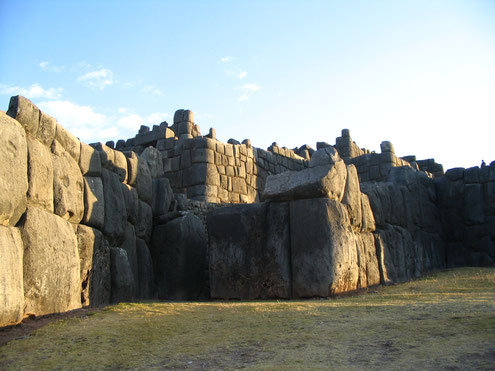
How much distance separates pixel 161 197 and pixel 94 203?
8.59 ft

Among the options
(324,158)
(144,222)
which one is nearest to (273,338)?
(324,158)

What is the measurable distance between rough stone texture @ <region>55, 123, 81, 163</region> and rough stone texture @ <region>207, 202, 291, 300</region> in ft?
8.44

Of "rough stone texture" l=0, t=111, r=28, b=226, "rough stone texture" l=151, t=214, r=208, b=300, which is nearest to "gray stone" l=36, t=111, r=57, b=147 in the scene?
"rough stone texture" l=0, t=111, r=28, b=226

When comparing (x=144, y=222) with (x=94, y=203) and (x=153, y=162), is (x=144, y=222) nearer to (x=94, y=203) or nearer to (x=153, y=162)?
(x=153, y=162)

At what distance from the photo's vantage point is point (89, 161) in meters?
7.27

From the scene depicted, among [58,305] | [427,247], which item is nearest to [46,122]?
[58,305]

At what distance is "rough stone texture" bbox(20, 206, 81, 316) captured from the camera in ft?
16.8

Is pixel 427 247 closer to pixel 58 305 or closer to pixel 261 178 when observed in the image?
pixel 261 178

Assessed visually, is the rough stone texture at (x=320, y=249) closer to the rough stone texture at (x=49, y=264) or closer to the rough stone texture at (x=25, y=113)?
the rough stone texture at (x=49, y=264)

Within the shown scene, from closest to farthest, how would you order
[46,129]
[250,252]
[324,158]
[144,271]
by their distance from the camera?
[46,129] → [250,252] → [324,158] → [144,271]

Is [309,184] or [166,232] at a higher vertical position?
[309,184]

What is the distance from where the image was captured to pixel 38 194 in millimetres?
5566

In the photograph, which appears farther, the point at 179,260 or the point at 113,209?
the point at 179,260

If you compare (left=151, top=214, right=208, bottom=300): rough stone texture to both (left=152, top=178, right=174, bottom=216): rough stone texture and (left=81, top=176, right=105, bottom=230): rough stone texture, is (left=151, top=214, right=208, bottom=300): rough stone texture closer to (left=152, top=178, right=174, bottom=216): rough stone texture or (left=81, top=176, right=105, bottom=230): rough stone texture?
(left=152, top=178, right=174, bottom=216): rough stone texture
